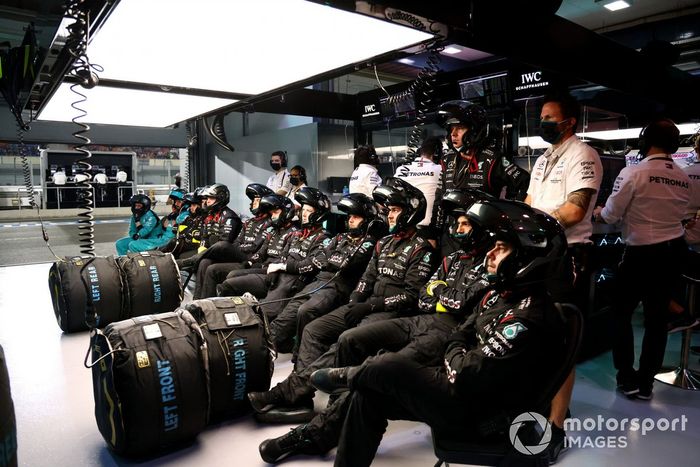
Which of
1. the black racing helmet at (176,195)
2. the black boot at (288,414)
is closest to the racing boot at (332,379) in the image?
the black boot at (288,414)

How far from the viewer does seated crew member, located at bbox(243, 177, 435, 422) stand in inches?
104

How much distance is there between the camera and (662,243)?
2971 millimetres

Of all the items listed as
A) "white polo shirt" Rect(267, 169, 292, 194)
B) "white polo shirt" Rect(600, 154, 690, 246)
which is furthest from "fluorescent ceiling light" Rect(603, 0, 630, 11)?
"white polo shirt" Rect(267, 169, 292, 194)

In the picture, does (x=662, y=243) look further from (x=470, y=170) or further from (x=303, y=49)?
(x=303, y=49)

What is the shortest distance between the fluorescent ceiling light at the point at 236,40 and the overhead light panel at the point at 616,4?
5776 millimetres

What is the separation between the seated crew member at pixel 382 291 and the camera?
2.65m

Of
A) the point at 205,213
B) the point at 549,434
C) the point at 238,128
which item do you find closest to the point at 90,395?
the point at 549,434

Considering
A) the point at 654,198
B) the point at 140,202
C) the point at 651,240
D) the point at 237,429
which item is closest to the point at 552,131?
the point at 654,198

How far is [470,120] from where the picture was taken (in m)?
2.99

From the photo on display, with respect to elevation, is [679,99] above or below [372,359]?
above

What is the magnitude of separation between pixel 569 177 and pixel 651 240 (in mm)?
931

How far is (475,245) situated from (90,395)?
2.52 meters

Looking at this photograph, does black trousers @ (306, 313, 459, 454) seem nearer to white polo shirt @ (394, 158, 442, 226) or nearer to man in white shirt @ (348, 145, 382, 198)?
white polo shirt @ (394, 158, 442, 226)

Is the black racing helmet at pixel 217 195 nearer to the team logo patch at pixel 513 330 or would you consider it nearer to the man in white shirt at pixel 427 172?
the man in white shirt at pixel 427 172
